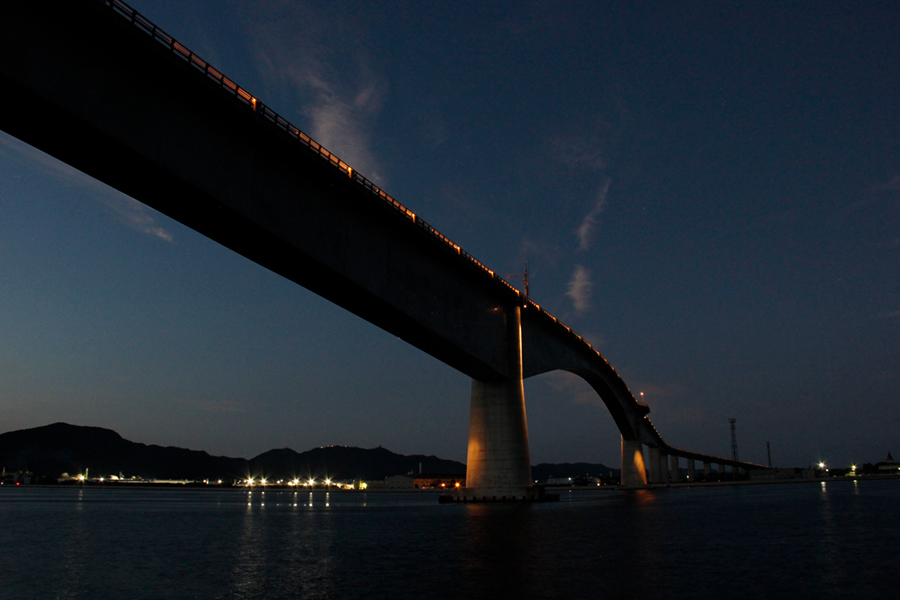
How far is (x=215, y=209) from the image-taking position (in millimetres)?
29672

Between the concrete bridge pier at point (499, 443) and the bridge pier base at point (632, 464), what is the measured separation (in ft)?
245

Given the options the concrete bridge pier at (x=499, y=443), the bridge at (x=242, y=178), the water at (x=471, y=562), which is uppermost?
the bridge at (x=242, y=178)

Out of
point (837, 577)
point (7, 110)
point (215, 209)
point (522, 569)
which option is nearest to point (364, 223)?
point (215, 209)

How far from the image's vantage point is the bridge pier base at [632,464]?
430ft

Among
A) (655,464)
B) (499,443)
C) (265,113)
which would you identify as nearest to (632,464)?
(655,464)

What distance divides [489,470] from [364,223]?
2870 cm

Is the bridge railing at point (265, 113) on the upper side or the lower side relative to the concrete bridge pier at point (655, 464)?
upper

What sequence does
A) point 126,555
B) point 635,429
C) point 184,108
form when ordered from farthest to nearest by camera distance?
point 635,429 → point 184,108 → point 126,555

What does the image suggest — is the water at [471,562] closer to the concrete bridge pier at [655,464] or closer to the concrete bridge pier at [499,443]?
the concrete bridge pier at [499,443]

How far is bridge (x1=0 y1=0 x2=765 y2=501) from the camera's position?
23.3 meters

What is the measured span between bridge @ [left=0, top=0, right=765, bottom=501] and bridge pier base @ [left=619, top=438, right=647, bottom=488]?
77.3m

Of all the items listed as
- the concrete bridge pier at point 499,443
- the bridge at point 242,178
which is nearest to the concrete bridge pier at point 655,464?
the concrete bridge pier at point 499,443

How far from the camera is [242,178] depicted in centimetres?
3114

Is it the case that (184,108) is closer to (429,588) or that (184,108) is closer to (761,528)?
(429,588)
